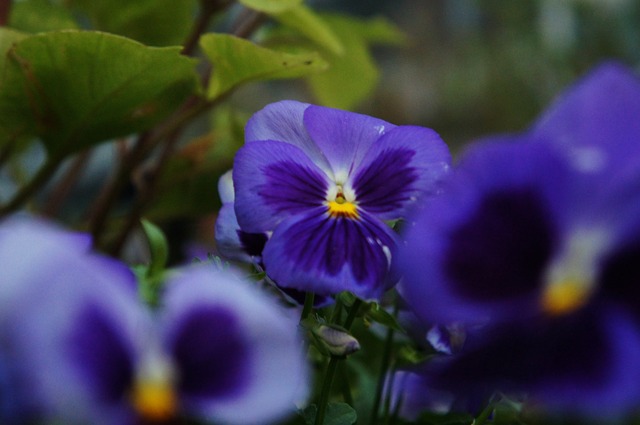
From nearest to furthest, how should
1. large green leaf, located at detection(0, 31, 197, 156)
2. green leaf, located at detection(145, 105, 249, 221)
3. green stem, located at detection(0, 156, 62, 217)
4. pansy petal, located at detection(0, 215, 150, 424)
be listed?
1. pansy petal, located at detection(0, 215, 150, 424)
2. large green leaf, located at detection(0, 31, 197, 156)
3. green stem, located at detection(0, 156, 62, 217)
4. green leaf, located at detection(145, 105, 249, 221)

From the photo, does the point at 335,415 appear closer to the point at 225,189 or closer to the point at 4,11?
the point at 225,189

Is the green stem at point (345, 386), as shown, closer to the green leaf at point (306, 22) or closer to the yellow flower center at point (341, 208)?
the yellow flower center at point (341, 208)

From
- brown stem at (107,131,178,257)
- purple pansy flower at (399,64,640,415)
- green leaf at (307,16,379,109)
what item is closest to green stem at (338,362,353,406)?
purple pansy flower at (399,64,640,415)

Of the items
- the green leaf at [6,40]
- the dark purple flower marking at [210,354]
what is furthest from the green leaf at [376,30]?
the dark purple flower marking at [210,354]

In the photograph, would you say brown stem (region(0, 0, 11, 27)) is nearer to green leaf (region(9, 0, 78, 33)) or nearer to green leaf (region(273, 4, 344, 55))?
green leaf (region(9, 0, 78, 33))

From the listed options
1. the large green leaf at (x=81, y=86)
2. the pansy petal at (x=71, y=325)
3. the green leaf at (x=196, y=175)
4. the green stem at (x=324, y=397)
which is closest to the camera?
the pansy petal at (x=71, y=325)

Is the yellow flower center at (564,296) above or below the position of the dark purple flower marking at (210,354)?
above

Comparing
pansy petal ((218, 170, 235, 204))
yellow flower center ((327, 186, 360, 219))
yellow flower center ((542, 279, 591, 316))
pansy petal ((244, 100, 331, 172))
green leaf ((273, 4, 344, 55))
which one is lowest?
pansy petal ((218, 170, 235, 204))
